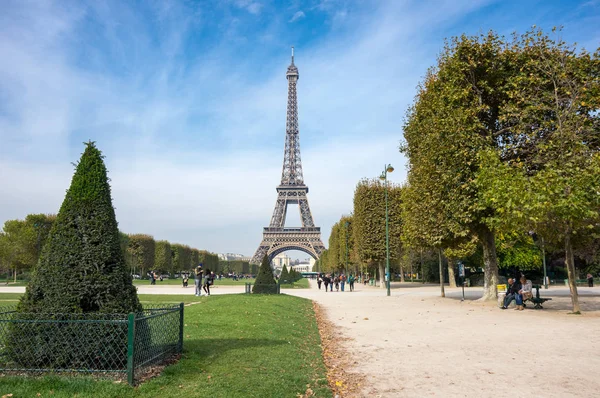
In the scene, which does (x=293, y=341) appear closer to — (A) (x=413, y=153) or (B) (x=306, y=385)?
(B) (x=306, y=385)

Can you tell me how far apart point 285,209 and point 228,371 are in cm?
8890

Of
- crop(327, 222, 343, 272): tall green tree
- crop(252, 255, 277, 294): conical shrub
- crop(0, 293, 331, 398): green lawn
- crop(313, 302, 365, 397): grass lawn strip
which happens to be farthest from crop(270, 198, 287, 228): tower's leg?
crop(0, 293, 331, 398): green lawn

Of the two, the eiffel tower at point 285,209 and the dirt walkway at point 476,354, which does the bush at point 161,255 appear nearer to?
the eiffel tower at point 285,209

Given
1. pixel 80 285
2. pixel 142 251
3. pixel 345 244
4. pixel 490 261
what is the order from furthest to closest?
pixel 142 251 < pixel 345 244 < pixel 490 261 < pixel 80 285

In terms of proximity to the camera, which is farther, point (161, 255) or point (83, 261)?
point (161, 255)

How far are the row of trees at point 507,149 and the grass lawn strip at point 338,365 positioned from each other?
8.00 metres

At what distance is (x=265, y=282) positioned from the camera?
27969 mm

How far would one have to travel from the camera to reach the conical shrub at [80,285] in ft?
20.9

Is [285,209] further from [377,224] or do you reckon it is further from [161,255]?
[377,224]

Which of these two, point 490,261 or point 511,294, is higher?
point 490,261

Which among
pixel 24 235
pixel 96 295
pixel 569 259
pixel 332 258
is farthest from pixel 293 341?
pixel 332 258

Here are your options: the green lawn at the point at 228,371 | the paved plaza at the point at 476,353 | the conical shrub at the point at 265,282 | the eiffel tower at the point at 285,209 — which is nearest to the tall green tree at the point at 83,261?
the green lawn at the point at 228,371

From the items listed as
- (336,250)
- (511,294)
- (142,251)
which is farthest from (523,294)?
(142,251)

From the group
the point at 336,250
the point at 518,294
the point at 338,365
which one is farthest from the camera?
the point at 336,250
